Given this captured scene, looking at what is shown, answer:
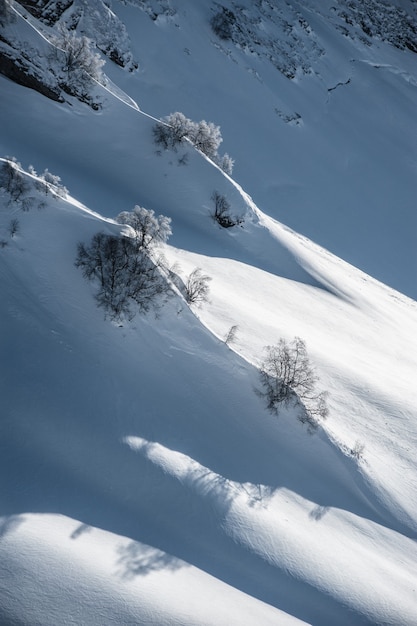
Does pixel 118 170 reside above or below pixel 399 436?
above

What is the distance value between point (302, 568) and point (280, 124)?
50758 mm

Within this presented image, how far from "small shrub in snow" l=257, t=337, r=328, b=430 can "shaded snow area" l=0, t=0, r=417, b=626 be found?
366 mm

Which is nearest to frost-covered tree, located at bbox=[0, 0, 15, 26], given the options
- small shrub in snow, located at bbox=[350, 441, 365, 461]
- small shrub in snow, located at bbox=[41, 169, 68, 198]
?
small shrub in snow, located at bbox=[41, 169, 68, 198]

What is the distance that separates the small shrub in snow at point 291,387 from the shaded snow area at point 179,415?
37 centimetres

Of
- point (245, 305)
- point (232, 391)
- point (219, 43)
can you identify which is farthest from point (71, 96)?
point (219, 43)

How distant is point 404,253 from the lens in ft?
147

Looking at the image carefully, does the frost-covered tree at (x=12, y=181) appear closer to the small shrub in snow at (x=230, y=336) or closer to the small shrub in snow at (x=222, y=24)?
the small shrub in snow at (x=230, y=336)

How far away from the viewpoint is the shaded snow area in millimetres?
9938

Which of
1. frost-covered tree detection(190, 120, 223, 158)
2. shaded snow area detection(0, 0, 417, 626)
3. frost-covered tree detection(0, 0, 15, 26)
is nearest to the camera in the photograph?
shaded snow area detection(0, 0, 417, 626)

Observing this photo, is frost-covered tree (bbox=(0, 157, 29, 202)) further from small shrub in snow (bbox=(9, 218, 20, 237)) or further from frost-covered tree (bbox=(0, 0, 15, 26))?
frost-covered tree (bbox=(0, 0, 15, 26))

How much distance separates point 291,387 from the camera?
15781 millimetres

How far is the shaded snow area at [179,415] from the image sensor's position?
32.6 feet

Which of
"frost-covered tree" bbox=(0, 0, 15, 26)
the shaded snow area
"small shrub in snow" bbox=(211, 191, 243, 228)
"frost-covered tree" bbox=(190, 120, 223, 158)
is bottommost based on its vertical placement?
the shaded snow area

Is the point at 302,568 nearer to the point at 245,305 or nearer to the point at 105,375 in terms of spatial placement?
the point at 105,375
